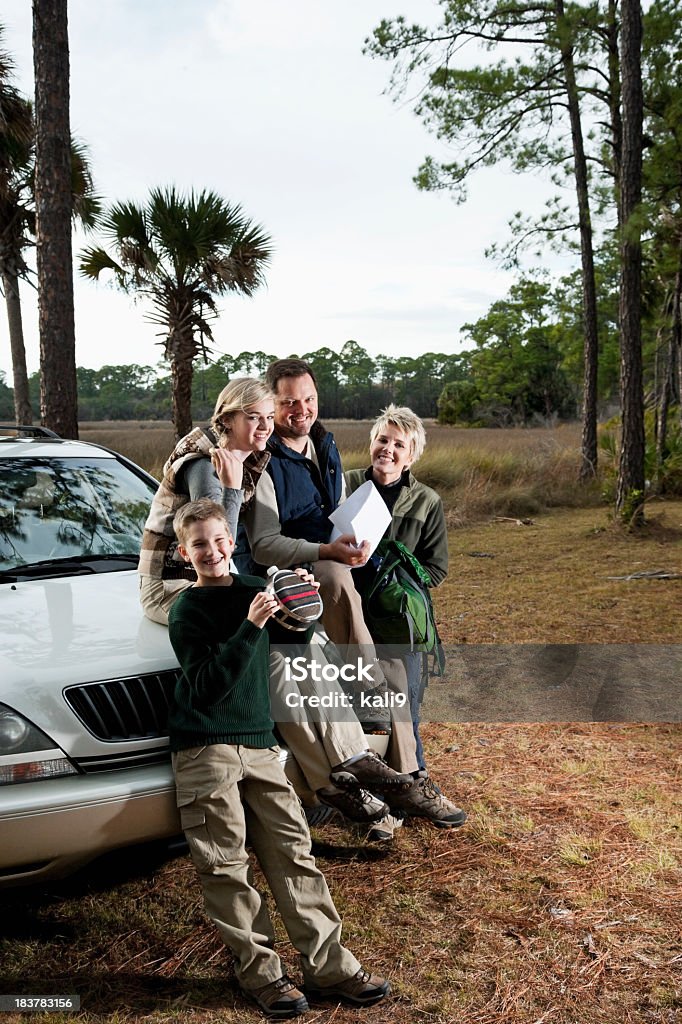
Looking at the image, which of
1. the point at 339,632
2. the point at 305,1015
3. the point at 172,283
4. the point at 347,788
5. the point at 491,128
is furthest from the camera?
the point at 491,128

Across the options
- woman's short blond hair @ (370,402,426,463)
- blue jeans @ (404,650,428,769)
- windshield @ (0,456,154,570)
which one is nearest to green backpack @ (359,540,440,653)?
blue jeans @ (404,650,428,769)

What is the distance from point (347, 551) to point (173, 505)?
0.69 m

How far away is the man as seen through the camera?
3.43 meters

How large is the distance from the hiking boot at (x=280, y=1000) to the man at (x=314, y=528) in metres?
1.12

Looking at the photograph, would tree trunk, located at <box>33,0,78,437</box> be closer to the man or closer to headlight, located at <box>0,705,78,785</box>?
the man

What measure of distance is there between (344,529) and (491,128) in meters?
15.0

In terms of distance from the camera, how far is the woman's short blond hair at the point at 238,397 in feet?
10.9

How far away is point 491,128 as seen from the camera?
16.4 metres

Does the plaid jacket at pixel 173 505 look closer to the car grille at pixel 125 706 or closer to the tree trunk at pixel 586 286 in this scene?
the car grille at pixel 125 706

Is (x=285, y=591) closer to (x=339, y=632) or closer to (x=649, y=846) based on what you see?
(x=339, y=632)

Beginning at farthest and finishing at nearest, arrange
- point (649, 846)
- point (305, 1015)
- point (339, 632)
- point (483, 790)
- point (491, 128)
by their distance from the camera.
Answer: point (491, 128) < point (483, 790) < point (649, 846) < point (339, 632) < point (305, 1015)

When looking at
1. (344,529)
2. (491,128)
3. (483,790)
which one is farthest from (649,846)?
(491,128)

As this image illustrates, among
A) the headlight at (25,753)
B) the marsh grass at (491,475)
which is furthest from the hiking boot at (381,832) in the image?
the marsh grass at (491,475)

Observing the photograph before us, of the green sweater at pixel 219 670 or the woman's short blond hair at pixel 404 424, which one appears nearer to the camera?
the green sweater at pixel 219 670
